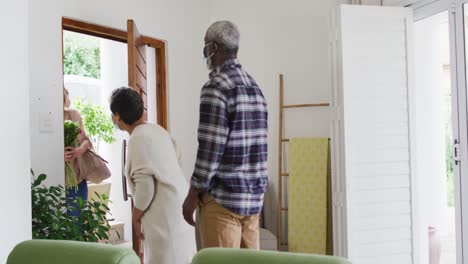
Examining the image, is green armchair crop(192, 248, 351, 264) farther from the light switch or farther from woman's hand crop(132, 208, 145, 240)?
the light switch

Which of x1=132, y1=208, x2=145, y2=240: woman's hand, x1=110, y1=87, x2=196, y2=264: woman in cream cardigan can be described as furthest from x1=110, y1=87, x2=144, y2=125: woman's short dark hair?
x1=132, y1=208, x2=145, y2=240: woman's hand

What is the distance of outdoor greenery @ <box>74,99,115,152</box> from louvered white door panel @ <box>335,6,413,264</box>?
3508 millimetres

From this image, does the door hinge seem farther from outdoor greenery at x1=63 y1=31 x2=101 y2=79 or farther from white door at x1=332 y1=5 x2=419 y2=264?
outdoor greenery at x1=63 y1=31 x2=101 y2=79

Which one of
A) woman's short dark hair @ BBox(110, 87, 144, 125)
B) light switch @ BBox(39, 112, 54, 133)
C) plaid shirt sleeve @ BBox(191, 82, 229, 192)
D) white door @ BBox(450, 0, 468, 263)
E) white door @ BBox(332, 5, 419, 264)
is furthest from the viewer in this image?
white door @ BBox(332, 5, 419, 264)

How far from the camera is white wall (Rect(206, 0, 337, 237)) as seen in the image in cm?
463

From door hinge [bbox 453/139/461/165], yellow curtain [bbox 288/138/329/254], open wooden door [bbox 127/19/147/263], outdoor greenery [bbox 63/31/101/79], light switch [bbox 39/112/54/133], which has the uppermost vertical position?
outdoor greenery [bbox 63/31/101/79]

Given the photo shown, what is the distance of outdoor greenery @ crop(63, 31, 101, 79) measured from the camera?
8516 millimetres

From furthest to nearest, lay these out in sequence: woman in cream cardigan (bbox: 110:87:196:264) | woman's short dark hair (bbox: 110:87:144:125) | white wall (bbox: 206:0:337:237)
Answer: white wall (bbox: 206:0:337:237), woman's short dark hair (bbox: 110:87:144:125), woman in cream cardigan (bbox: 110:87:196:264)

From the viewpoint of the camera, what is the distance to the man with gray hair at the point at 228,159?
2.06m

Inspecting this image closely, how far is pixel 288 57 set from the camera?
189 inches

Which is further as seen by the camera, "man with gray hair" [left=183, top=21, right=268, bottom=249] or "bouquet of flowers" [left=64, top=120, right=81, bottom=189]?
"bouquet of flowers" [left=64, top=120, right=81, bottom=189]

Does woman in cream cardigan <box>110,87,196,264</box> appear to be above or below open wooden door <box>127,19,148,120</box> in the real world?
below

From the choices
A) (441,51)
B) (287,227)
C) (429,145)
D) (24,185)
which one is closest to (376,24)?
(441,51)

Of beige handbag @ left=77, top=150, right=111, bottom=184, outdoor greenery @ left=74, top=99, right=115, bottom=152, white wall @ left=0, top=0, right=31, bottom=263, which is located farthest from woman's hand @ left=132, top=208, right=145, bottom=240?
outdoor greenery @ left=74, top=99, right=115, bottom=152
